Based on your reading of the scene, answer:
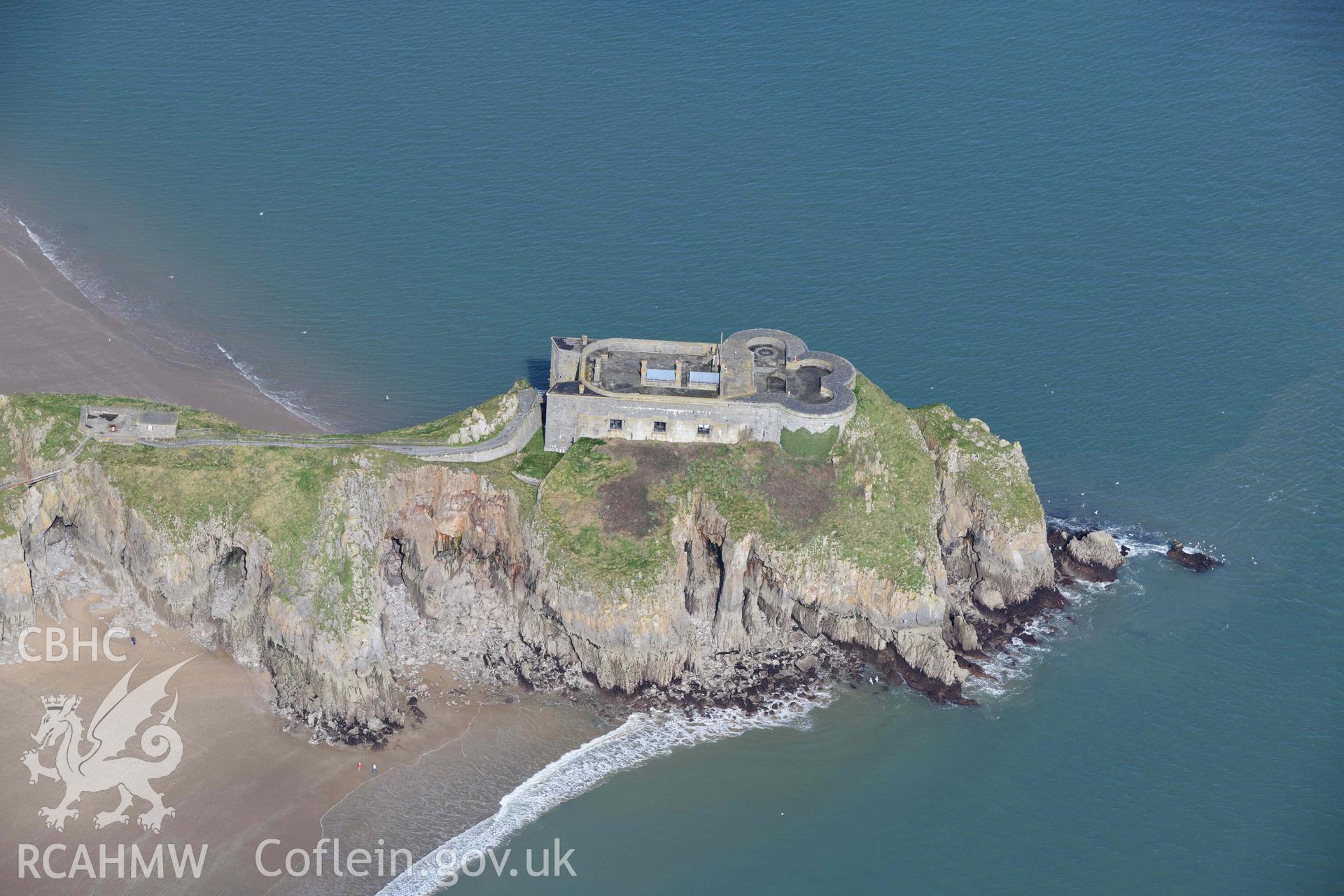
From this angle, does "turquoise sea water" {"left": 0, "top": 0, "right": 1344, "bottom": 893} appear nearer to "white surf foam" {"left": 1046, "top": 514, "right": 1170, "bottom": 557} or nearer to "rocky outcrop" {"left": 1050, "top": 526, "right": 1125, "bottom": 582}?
"white surf foam" {"left": 1046, "top": 514, "right": 1170, "bottom": 557}

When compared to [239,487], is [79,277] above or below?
above

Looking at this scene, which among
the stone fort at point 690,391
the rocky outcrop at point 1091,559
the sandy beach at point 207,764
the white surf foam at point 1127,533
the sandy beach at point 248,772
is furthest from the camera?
the white surf foam at point 1127,533

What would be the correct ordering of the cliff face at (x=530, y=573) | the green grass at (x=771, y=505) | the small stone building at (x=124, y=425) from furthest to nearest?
the small stone building at (x=124, y=425)
the green grass at (x=771, y=505)
the cliff face at (x=530, y=573)

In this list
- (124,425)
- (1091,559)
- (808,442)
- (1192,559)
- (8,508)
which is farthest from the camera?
(1192,559)

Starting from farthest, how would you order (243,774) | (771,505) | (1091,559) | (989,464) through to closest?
(1091,559) < (989,464) < (771,505) < (243,774)

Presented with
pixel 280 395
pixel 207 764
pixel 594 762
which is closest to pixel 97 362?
pixel 280 395

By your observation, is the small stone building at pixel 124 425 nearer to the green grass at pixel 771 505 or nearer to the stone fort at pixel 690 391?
the stone fort at pixel 690 391

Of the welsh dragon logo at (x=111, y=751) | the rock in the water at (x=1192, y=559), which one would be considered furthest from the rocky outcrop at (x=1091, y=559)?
the welsh dragon logo at (x=111, y=751)

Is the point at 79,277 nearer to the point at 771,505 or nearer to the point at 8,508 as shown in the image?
the point at 8,508
